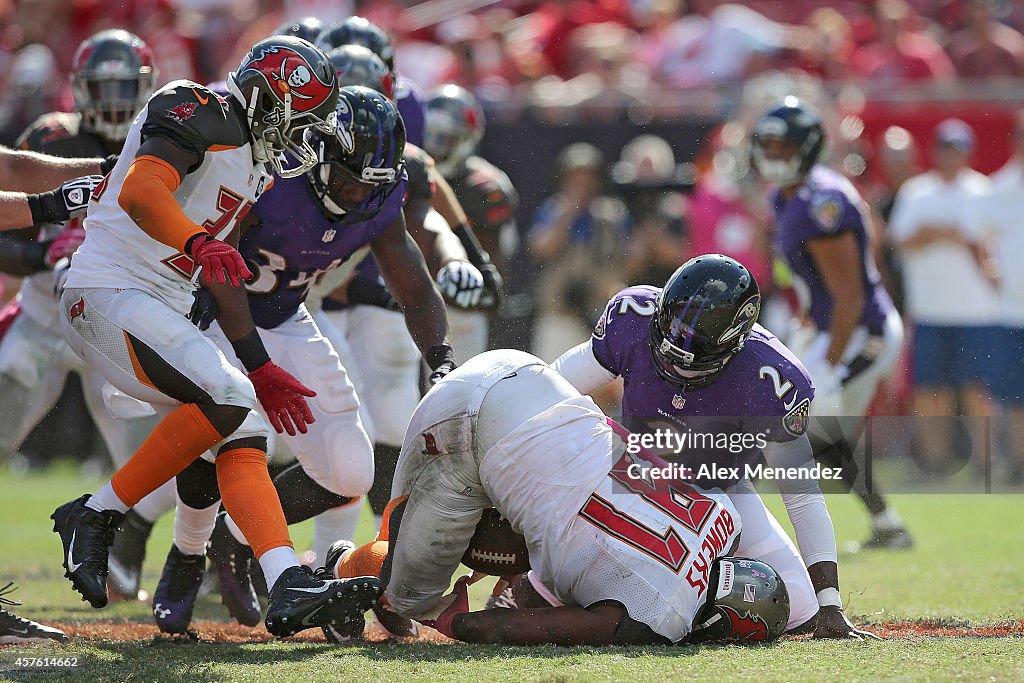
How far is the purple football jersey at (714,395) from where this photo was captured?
4355 millimetres

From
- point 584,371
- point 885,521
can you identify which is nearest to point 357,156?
point 584,371

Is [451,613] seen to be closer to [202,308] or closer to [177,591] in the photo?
[177,591]

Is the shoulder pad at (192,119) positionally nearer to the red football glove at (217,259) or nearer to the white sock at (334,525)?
the red football glove at (217,259)

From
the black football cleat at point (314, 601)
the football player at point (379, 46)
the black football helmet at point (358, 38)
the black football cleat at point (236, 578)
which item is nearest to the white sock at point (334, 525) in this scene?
the black football cleat at point (236, 578)

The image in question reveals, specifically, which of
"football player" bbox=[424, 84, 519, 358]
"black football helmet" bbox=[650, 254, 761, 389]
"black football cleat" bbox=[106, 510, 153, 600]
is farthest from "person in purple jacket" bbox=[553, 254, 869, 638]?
"football player" bbox=[424, 84, 519, 358]

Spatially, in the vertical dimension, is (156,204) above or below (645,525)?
above

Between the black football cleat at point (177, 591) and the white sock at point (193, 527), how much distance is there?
33mm

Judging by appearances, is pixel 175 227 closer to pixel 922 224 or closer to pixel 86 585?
pixel 86 585

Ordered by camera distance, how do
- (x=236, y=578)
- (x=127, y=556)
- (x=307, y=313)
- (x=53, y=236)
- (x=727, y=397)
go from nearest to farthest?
(x=727, y=397) → (x=236, y=578) → (x=307, y=313) → (x=127, y=556) → (x=53, y=236)

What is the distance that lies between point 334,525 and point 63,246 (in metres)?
1.70

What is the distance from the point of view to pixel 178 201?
4285 millimetres

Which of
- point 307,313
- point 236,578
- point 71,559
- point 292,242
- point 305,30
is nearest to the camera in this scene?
point 71,559

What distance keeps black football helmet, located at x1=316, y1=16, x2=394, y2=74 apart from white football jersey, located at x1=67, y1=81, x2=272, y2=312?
2062mm

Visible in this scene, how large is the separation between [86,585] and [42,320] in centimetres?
245
